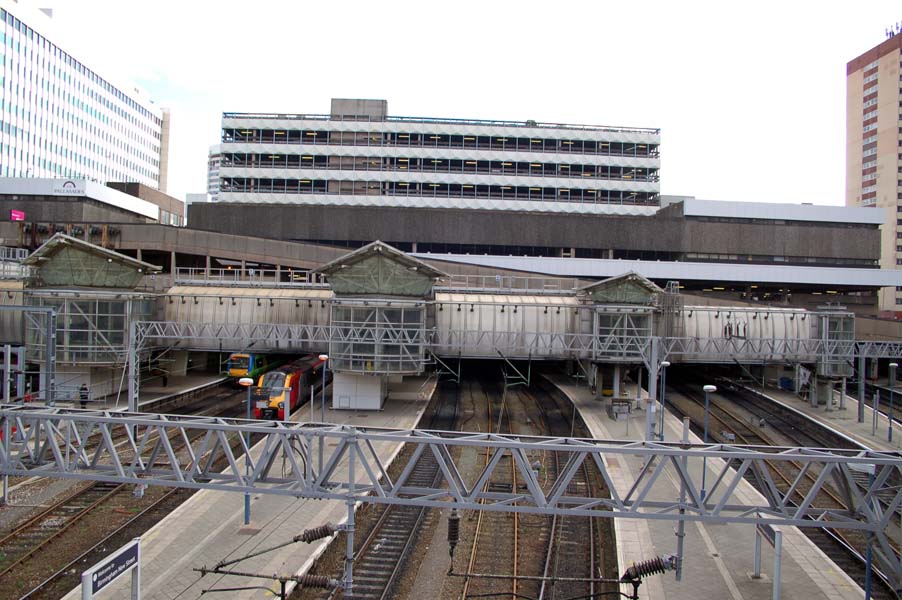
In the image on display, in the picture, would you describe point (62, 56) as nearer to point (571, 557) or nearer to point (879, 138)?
point (571, 557)

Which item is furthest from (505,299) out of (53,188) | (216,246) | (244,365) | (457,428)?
(53,188)

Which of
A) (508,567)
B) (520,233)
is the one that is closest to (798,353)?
(520,233)

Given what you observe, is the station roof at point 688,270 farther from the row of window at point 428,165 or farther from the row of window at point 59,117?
the row of window at point 59,117

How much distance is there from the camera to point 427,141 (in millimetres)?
67625

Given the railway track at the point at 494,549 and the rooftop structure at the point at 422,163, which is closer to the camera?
the railway track at the point at 494,549

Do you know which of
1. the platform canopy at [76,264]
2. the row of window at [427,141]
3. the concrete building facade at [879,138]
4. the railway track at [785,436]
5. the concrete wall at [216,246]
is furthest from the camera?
the concrete building facade at [879,138]

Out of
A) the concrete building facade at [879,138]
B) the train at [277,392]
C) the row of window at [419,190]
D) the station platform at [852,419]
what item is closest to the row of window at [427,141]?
the row of window at [419,190]

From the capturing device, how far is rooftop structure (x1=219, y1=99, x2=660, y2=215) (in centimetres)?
6600

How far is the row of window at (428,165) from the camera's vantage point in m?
66.3

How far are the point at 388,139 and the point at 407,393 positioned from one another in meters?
35.5

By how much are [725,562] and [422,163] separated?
5558 centimetres

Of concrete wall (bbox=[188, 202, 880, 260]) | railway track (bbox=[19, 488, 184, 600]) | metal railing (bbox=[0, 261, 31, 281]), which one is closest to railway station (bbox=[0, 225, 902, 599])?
metal railing (bbox=[0, 261, 31, 281])

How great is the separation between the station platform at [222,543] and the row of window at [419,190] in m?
48.3

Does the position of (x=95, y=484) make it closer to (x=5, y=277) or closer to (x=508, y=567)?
(x=508, y=567)
